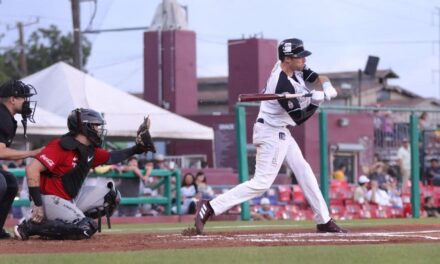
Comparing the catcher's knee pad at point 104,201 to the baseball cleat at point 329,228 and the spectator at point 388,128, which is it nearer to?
the baseball cleat at point 329,228

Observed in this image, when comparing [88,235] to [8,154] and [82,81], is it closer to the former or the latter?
[8,154]

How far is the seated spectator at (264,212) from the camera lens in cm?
1986

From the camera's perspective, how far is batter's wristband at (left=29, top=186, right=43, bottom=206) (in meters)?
10.4

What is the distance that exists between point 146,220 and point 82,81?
5.55m

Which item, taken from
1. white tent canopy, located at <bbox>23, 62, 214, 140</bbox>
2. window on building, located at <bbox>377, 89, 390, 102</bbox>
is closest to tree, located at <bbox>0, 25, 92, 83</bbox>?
window on building, located at <bbox>377, 89, 390, 102</bbox>

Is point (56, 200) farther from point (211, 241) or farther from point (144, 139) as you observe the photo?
point (211, 241)

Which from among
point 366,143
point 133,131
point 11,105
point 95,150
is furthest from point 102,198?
point 366,143

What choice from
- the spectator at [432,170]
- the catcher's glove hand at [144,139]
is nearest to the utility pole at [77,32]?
the spectator at [432,170]

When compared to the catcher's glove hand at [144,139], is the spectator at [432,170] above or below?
below

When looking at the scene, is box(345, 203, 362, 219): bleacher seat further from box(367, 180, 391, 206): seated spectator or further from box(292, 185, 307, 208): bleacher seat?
box(292, 185, 307, 208): bleacher seat

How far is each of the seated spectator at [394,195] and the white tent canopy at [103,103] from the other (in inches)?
184

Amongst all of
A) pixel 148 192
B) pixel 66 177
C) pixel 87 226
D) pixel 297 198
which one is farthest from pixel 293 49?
A: pixel 297 198

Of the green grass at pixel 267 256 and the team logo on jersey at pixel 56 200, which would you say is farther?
the team logo on jersey at pixel 56 200

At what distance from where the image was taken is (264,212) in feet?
66.2
